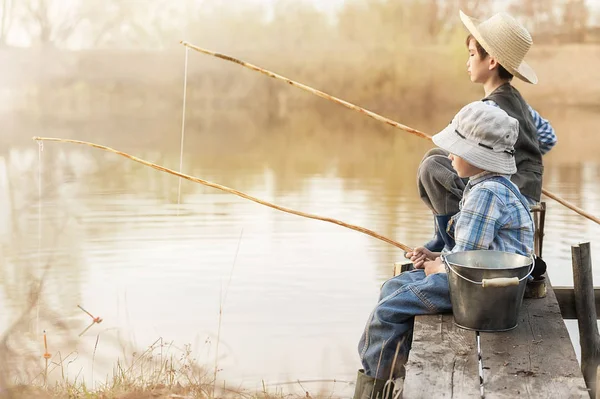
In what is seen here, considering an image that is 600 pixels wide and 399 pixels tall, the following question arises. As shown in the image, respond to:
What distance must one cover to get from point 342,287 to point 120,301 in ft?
4.51

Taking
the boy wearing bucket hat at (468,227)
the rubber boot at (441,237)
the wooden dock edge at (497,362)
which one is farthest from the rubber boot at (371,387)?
the rubber boot at (441,237)

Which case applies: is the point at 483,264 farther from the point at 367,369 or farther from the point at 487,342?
the point at 367,369

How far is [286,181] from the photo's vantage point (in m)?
10.5

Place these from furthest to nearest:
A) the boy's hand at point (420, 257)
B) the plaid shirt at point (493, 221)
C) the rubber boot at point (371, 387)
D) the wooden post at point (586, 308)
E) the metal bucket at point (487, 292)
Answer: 1. the wooden post at point (586, 308)
2. the boy's hand at point (420, 257)
3. the rubber boot at point (371, 387)
4. the plaid shirt at point (493, 221)
5. the metal bucket at point (487, 292)

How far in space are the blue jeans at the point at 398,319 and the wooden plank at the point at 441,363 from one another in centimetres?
5

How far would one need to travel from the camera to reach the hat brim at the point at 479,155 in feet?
8.70

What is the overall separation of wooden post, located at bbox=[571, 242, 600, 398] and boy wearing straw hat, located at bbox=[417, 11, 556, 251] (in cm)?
26

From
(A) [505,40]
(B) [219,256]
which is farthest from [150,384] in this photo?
(B) [219,256]

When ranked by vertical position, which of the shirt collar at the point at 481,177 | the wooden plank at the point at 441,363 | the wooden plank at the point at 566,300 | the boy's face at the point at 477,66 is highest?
the boy's face at the point at 477,66

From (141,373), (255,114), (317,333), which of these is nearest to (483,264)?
(141,373)

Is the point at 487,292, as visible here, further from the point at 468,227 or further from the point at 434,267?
the point at 434,267

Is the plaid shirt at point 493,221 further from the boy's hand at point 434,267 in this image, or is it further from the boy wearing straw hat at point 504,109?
the boy wearing straw hat at point 504,109

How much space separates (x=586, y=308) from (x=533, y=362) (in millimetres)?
1161

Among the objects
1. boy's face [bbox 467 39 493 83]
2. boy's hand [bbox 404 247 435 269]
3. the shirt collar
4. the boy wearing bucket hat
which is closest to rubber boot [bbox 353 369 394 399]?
the boy wearing bucket hat
